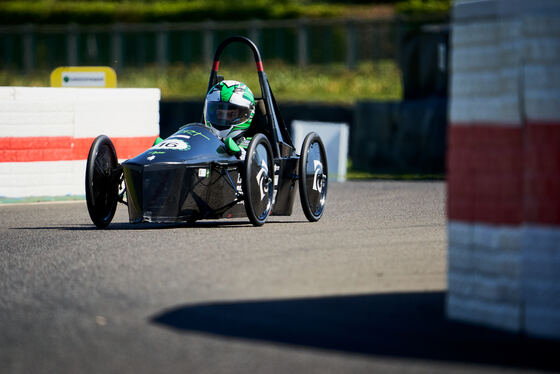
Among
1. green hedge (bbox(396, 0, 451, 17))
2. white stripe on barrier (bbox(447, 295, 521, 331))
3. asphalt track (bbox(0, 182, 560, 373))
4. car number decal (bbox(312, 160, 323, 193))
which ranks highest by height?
green hedge (bbox(396, 0, 451, 17))

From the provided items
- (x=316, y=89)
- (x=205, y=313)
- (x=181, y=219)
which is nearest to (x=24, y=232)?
(x=181, y=219)

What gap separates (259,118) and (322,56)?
2534 centimetres

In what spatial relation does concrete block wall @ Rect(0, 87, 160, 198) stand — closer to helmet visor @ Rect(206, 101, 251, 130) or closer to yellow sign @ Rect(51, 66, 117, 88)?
yellow sign @ Rect(51, 66, 117, 88)

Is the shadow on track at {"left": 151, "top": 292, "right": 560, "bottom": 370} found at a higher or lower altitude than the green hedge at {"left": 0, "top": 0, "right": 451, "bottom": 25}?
lower

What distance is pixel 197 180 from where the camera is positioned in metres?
9.52

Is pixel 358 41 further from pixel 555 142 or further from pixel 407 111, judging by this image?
pixel 555 142

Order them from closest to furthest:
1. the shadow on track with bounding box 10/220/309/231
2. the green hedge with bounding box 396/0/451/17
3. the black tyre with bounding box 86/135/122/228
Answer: the black tyre with bounding box 86/135/122/228 → the shadow on track with bounding box 10/220/309/231 → the green hedge with bounding box 396/0/451/17

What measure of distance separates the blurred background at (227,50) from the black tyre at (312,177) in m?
13.3

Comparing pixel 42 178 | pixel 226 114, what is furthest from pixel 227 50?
pixel 226 114

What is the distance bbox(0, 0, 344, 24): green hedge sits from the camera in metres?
40.3

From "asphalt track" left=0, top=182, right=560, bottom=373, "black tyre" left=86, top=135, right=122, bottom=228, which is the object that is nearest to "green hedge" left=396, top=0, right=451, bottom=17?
"black tyre" left=86, top=135, right=122, bottom=228

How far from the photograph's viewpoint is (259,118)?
10.9m

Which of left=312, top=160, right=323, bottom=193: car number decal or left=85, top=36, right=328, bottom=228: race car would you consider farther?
left=312, top=160, right=323, bottom=193: car number decal

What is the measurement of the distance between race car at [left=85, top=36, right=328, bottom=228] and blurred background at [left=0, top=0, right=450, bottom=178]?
13.8m
